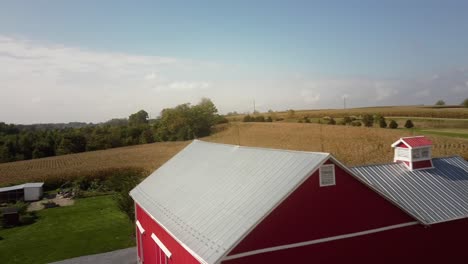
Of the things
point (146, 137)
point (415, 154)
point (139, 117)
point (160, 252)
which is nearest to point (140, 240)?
point (160, 252)

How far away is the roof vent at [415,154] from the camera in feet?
54.0

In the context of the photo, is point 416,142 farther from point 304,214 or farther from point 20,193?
point 20,193

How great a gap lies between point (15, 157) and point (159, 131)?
1047 inches

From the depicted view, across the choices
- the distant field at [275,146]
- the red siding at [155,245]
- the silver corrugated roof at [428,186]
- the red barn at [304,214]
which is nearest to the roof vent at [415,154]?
the silver corrugated roof at [428,186]

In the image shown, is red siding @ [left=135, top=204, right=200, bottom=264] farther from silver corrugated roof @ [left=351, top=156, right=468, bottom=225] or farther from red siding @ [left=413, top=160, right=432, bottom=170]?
red siding @ [left=413, top=160, right=432, bottom=170]

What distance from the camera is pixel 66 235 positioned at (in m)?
27.5

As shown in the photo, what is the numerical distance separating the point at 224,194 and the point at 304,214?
2887mm

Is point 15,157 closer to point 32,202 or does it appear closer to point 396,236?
point 32,202

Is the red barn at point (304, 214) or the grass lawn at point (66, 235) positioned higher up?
the red barn at point (304, 214)

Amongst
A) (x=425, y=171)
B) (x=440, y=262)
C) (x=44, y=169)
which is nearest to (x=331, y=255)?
(x=440, y=262)

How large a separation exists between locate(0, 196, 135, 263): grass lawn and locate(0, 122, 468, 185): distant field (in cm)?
1073

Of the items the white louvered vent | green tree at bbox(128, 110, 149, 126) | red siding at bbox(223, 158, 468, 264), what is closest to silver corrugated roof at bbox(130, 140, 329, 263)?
the white louvered vent

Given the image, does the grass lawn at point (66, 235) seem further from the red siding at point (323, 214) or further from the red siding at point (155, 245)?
the red siding at point (323, 214)

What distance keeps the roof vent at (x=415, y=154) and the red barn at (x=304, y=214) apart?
625mm
